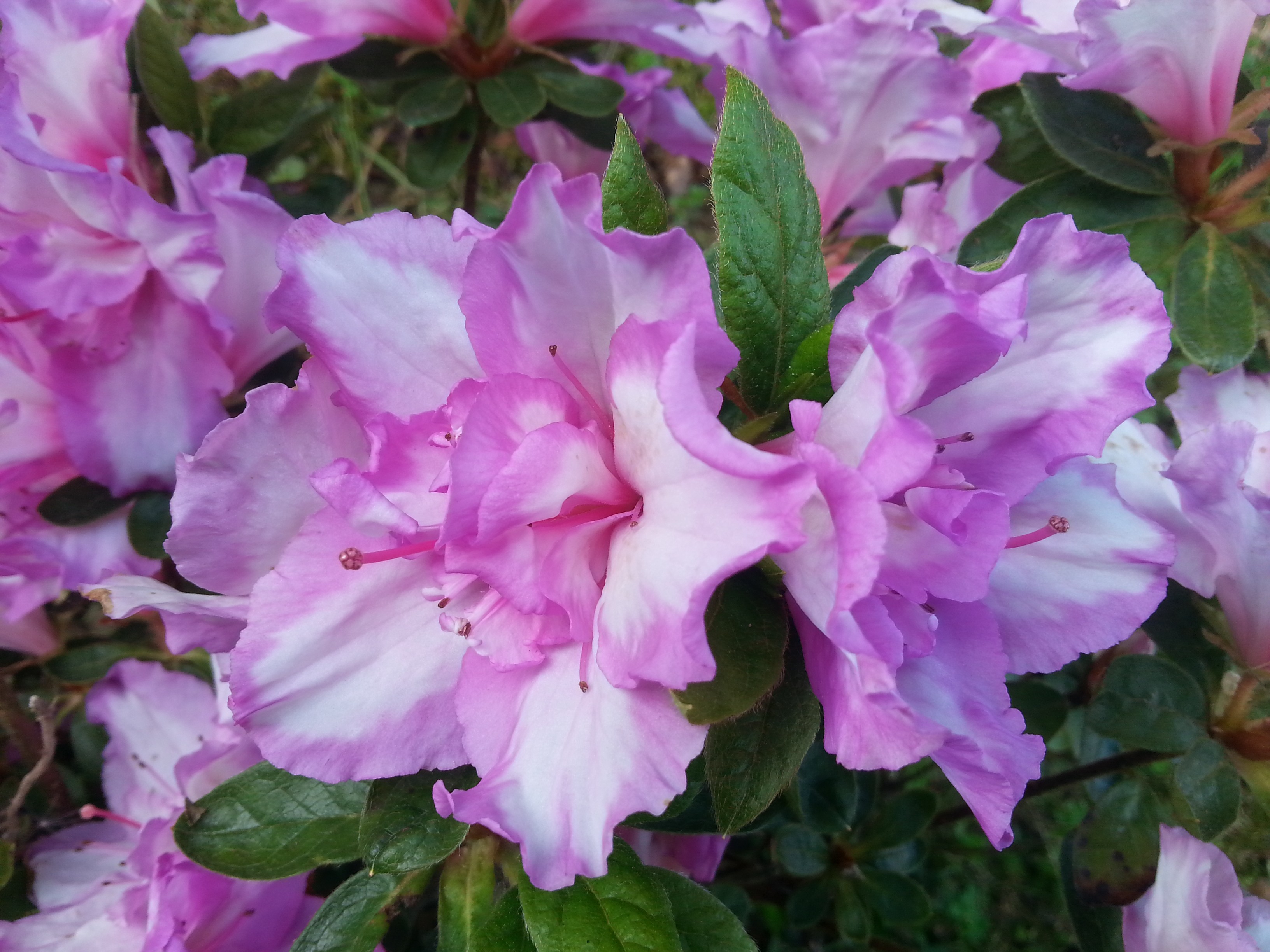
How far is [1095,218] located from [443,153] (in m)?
1.01

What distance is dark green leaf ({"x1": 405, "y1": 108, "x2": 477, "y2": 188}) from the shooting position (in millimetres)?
1625

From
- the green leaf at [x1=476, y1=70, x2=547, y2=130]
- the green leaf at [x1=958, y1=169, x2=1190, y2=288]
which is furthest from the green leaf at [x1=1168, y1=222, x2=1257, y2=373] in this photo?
the green leaf at [x1=476, y1=70, x2=547, y2=130]

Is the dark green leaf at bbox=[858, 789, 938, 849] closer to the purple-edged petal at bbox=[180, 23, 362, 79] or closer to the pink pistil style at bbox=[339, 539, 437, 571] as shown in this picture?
the pink pistil style at bbox=[339, 539, 437, 571]

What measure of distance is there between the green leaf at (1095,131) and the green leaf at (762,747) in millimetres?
831

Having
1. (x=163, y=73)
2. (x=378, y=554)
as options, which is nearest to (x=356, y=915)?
(x=378, y=554)

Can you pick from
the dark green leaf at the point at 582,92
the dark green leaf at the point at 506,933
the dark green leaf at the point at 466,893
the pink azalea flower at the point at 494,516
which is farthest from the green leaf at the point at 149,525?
the dark green leaf at the point at 582,92

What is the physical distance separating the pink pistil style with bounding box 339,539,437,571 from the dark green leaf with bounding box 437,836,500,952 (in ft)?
1.39

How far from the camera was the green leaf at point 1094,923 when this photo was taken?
1349 millimetres

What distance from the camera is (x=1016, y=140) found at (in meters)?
1.40

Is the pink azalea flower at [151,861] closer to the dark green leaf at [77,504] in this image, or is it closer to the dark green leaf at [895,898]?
the dark green leaf at [77,504]

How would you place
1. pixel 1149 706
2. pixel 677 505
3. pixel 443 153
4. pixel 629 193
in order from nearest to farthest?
1. pixel 677 505
2. pixel 629 193
3. pixel 1149 706
4. pixel 443 153

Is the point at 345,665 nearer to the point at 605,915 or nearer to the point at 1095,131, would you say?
the point at 605,915

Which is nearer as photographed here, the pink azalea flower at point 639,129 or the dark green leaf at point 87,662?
the dark green leaf at point 87,662

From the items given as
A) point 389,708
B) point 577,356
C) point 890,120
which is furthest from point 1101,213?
point 389,708
